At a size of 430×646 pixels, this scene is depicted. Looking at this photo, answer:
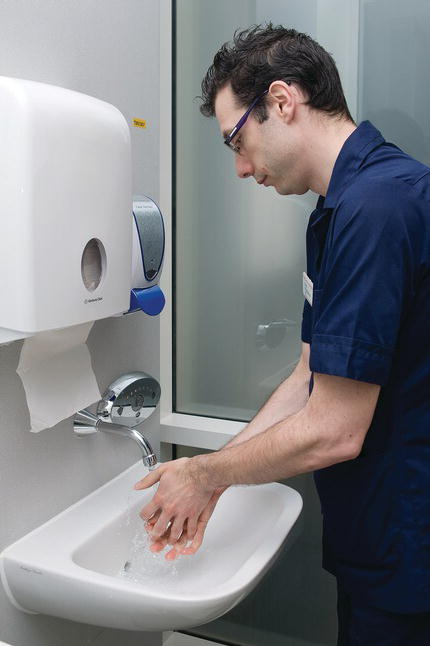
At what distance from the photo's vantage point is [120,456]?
1.48 meters

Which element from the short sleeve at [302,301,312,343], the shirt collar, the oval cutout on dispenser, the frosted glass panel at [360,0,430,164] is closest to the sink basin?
the short sleeve at [302,301,312,343]

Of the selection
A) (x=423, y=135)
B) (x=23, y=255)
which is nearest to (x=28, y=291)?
(x=23, y=255)

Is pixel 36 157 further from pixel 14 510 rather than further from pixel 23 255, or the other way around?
pixel 14 510

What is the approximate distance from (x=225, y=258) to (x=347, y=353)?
2.98 ft

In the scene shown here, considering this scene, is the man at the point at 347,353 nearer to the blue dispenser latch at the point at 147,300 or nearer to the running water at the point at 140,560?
the running water at the point at 140,560

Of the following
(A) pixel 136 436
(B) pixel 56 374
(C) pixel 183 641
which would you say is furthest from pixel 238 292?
(C) pixel 183 641

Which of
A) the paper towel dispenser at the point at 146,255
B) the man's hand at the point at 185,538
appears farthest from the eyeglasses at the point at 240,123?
the man's hand at the point at 185,538

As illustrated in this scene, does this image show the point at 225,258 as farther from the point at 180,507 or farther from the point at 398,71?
the point at 180,507

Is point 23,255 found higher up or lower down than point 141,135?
lower down

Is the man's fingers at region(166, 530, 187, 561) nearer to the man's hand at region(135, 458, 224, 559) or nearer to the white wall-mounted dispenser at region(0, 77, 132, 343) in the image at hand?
the man's hand at region(135, 458, 224, 559)

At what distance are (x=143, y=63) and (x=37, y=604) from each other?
1.11 meters

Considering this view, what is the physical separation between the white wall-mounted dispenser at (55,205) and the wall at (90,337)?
0.18ft

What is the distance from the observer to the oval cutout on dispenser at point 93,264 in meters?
1.06

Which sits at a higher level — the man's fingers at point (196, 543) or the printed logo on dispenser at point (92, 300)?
the printed logo on dispenser at point (92, 300)
